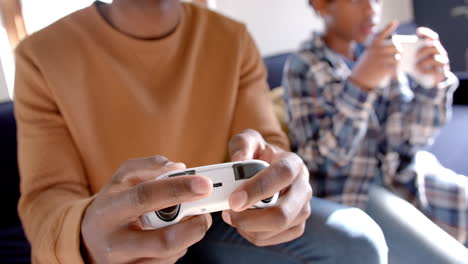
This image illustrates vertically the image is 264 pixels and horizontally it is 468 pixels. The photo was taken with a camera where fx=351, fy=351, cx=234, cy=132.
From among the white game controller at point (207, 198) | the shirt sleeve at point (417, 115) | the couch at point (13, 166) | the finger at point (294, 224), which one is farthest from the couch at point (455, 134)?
the white game controller at point (207, 198)

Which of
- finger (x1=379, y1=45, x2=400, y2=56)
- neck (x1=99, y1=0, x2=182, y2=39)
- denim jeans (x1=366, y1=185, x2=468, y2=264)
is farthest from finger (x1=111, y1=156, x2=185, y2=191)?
finger (x1=379, y1=45, x2=400, y2=56)

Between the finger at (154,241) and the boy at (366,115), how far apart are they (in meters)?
0.55

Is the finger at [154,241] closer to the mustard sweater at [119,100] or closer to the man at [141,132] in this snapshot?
the man at [141,132]

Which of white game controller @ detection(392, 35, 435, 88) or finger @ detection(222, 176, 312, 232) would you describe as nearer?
finger @ detection(222, 176, 312, 232)

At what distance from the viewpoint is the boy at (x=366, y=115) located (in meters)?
0.80

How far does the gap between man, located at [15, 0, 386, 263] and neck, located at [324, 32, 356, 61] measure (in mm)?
282

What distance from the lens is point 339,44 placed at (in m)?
0.99

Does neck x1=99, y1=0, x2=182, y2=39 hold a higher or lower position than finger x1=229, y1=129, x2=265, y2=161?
higher

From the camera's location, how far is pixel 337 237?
54 centimetres

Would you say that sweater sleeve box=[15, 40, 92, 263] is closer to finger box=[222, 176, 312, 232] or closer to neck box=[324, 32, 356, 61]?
finger box=[222, 176, 312, 232]

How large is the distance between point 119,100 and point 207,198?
1.21 feet

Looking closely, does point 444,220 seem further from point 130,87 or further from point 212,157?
point 130,87

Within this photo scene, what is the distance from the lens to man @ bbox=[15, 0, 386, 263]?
1.31 feet

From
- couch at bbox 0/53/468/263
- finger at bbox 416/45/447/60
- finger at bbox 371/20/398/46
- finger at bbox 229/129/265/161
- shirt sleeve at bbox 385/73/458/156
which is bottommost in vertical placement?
couch at bbox 0/53/468/263
